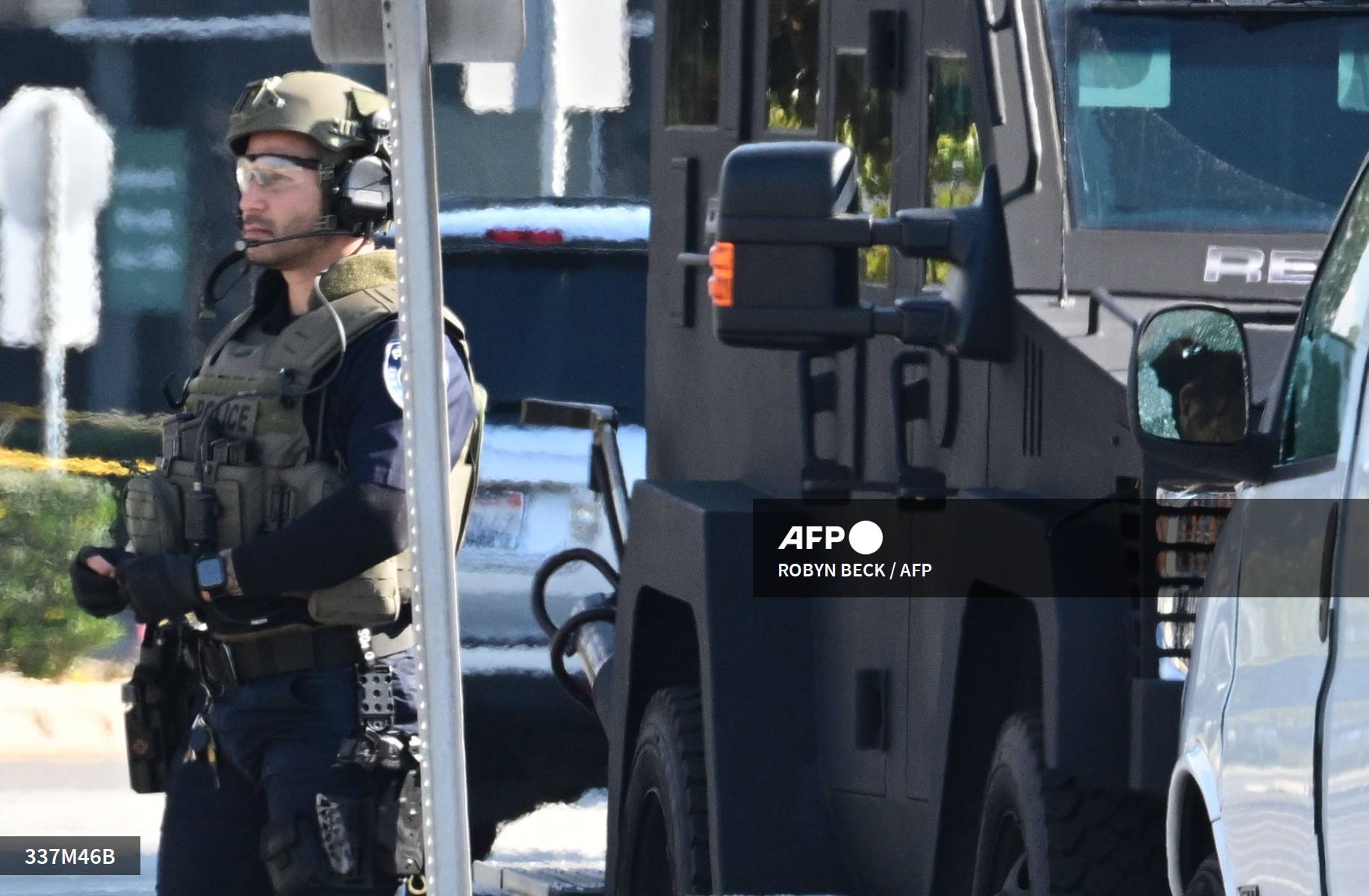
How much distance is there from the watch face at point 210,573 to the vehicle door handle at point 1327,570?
110 inches

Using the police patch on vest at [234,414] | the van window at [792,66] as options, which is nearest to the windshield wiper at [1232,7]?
the van window at [792,66]

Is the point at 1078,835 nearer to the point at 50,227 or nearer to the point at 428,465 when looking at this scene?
the point at 428,465

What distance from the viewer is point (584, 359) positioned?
9.14m

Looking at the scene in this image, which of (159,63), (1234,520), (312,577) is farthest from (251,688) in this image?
(159,63)

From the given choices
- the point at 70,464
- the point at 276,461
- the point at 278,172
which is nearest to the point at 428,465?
the point at 276,461

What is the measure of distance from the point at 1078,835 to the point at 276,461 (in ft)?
6.68

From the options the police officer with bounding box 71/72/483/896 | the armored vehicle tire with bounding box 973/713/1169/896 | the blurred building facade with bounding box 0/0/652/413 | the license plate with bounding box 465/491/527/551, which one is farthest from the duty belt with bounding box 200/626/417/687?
the blurred building facade with bounding box 0/0/652/413

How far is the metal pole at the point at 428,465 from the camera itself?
3.96 m

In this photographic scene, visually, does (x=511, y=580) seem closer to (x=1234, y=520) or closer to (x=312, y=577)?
(x=312, y=577)

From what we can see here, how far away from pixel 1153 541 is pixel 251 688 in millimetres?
2180

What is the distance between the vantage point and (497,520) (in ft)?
28.2

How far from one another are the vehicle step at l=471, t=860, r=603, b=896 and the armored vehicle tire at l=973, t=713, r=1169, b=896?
8.85 ft

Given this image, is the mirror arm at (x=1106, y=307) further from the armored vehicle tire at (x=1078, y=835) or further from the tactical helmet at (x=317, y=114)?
the tactical helmet at (x=317, y=114)

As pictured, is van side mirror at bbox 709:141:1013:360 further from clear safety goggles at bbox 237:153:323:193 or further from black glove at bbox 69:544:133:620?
black glove at bbox 69:544:133:620
